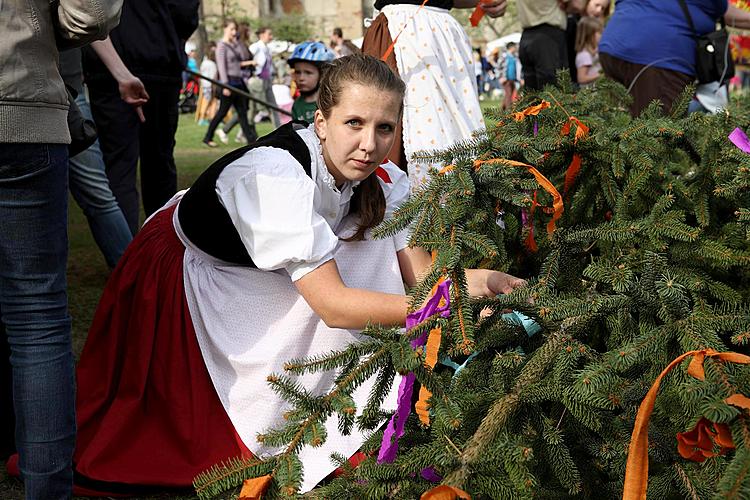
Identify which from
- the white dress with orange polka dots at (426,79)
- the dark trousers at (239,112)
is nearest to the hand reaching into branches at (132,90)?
the white dress with orange polka dots at (426,79)

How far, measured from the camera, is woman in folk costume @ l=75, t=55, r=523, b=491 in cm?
212

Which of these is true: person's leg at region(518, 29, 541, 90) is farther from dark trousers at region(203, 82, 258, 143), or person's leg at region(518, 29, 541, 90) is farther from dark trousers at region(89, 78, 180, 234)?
dark trousers at region(203, 82, 258, 143)

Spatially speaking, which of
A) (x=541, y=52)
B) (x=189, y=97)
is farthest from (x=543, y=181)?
(x=189, y=97)

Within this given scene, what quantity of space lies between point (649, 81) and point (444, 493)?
382 cm

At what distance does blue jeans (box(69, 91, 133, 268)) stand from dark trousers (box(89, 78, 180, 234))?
14cm

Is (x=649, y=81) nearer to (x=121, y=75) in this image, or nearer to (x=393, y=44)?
(x=393, y=44)

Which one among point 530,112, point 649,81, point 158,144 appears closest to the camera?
point 530,112

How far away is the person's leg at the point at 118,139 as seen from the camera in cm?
392

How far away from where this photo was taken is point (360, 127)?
2.20 m

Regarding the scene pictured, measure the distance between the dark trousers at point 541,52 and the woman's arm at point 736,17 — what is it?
150 cm

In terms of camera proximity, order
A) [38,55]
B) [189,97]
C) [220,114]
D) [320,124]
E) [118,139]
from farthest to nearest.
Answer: [189,97] < [220,114] < [118,139] < [320,124] < [38,55]

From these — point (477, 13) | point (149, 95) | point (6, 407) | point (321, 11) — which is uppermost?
point (477, 13)

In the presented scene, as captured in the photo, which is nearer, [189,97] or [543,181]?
[543,181]

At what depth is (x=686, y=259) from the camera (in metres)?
1.85
